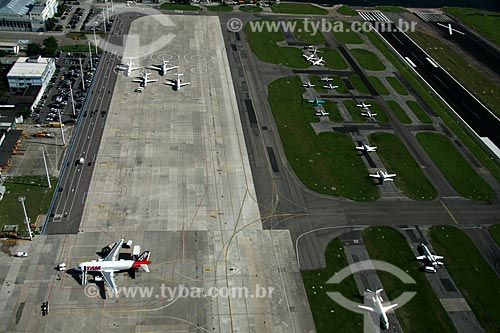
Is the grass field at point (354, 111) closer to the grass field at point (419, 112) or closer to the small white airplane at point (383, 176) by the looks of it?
the grass field at point (419, 112)

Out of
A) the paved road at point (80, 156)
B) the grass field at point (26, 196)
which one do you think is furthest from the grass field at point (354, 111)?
the grass field at point (26, 196)

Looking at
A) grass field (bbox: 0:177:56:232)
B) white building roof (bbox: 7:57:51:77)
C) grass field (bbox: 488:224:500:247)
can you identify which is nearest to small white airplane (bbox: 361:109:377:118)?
grass field (bbox: 488:224:500:247)

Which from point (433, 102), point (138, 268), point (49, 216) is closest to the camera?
point (138, 268)

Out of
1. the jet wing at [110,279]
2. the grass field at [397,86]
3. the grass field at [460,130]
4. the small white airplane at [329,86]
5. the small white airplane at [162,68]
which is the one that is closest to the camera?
the jet wing at [110,279]

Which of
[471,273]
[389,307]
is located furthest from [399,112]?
[389,307]

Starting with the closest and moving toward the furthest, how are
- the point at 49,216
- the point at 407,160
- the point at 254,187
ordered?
the point at 49,216
the point at 254,187
the point at 407,160

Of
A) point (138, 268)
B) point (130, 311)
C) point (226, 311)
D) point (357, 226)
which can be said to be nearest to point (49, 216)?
point (138, 268)

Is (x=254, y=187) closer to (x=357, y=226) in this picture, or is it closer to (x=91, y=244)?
(x=357, y=226)
